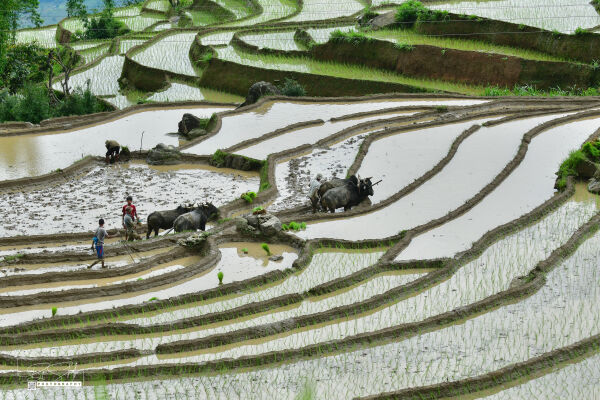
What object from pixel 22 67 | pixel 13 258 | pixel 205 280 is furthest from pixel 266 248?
pixel 22 67

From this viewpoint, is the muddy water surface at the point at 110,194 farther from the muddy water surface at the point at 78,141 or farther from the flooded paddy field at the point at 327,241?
the muddy water surface at the point at 78,141

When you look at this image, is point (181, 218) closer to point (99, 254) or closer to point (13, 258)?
point (99, 254)

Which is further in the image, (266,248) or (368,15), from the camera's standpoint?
(368,15)

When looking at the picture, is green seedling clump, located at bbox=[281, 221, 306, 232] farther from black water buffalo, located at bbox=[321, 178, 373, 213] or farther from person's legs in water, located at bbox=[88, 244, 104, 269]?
person's legs in water, located at bbox=[88, 244, 104, 269]

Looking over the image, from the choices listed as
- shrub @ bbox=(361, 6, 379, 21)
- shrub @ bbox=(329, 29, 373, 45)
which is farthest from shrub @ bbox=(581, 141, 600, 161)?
shrub @ bbox=(361, 6, 379, 21)

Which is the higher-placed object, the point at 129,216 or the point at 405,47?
the point at 405,47

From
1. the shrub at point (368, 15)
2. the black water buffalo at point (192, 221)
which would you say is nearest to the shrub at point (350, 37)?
the shrub at point (368, 15)
